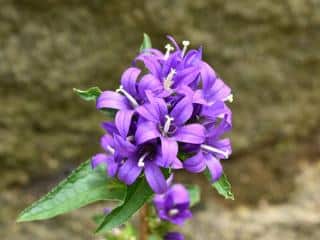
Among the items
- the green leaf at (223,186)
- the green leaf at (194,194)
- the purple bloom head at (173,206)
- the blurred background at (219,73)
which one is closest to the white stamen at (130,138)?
the green leaf at (223,186)

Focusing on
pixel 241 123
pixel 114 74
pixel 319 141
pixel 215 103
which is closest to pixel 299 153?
pixel 319 141

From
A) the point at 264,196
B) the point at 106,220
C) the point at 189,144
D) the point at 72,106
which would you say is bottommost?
the point at 264,196

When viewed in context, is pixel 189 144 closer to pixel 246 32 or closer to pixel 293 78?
pixel 246 32

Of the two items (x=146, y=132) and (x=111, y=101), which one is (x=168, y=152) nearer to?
(x=146, y=132)

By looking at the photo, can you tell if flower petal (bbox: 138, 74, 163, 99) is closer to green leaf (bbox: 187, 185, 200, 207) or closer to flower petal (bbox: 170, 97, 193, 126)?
flower petal (bbox: 170, 97, 193, 126)

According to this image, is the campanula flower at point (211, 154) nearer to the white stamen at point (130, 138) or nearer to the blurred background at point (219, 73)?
the white stamen at point (130, 138)

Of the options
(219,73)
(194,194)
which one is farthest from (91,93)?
(219,73)

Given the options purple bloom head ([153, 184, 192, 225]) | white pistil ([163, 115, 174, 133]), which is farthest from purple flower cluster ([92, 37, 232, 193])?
purple bloom head ([153, 184, 192, 225])
